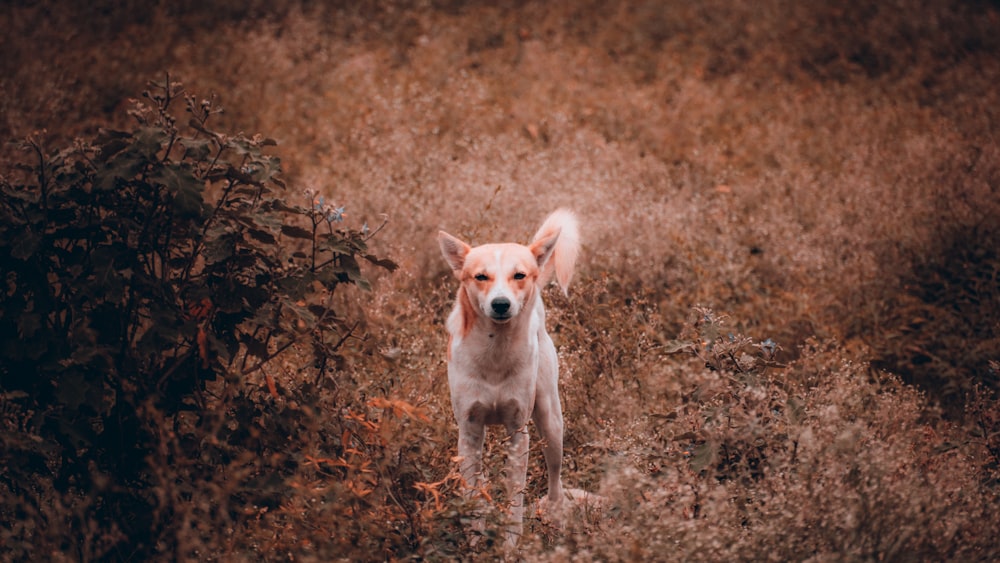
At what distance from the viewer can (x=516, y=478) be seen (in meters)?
3.74

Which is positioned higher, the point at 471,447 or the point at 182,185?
the point at 182,185

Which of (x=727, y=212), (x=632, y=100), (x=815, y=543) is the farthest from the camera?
(x=632, y=100)

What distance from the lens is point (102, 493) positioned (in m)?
3.43

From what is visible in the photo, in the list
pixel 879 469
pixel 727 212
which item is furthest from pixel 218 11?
Answer: pixel 879 469

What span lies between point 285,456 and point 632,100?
25.7 ft

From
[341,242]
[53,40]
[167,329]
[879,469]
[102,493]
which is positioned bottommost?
[102,493]

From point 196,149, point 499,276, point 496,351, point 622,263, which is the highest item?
point 196,149

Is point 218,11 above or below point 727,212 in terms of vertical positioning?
above

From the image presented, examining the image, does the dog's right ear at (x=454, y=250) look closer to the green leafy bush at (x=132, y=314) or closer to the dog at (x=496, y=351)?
the dog at (x=496, y=351)

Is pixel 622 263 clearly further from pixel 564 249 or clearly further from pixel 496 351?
pixel 496 351

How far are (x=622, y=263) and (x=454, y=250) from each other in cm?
272

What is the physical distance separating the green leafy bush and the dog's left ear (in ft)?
3.31

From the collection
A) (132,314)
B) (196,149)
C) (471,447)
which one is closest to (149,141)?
(196,149)

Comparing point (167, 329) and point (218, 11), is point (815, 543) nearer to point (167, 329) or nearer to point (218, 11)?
point (167, 329)
